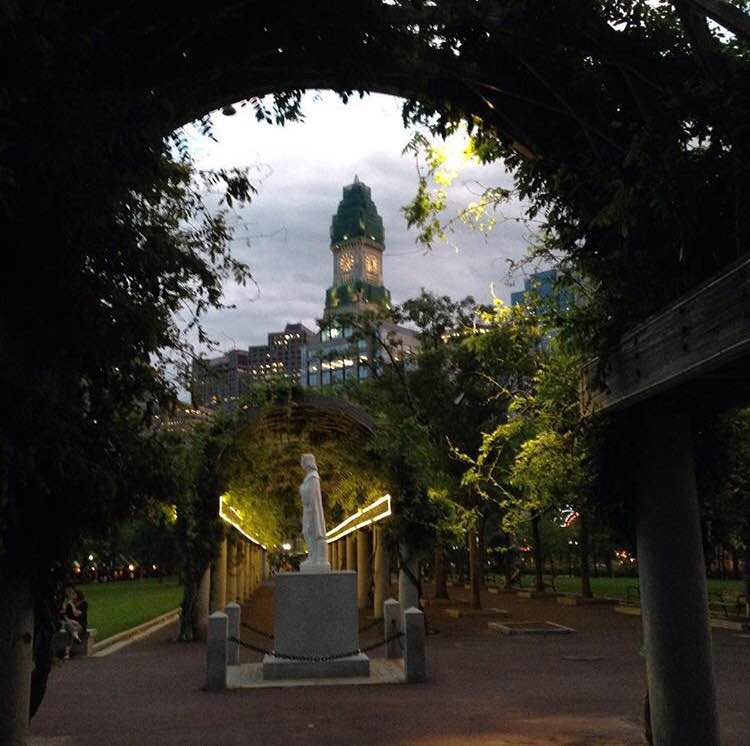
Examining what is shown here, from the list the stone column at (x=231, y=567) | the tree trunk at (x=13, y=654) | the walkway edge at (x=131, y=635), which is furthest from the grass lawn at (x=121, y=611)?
the tree trunk at (x=13, y=654)

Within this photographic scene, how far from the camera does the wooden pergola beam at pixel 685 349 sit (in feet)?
13.9

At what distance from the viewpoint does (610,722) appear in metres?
9.43

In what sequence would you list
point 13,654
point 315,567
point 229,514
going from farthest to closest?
point 229,514
point 315,567
point 13,654

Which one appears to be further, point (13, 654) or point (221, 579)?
point (221, 579)

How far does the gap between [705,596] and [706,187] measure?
3184mm

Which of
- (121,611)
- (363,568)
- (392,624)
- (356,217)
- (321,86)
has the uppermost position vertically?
(356,217)

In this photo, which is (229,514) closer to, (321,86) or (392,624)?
(392,624)

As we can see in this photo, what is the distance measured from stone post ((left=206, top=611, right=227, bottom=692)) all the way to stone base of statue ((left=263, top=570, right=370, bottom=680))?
1715 millimetres

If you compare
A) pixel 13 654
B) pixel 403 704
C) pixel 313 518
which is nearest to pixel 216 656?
pixel 403 704

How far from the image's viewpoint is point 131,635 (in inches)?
857

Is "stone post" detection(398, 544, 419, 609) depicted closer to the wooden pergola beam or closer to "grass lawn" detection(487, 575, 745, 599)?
the wooden pergola beam

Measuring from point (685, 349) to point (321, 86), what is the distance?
3.40 meters

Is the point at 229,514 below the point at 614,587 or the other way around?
the other way around

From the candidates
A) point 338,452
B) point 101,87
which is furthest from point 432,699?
point 338,452
